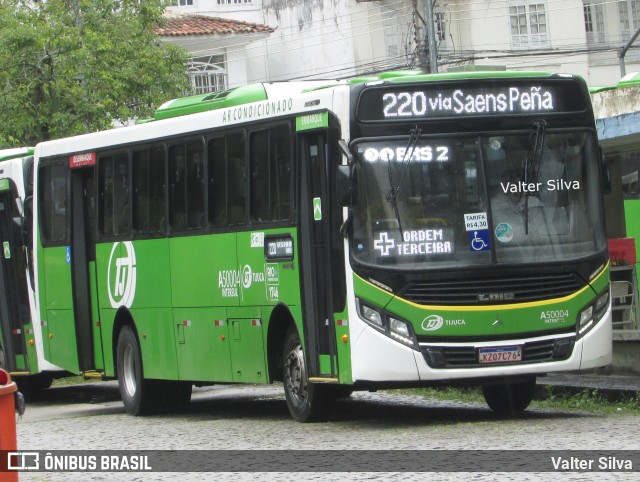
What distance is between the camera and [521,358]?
13031 millimetres

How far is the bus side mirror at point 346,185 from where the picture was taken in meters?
12.7

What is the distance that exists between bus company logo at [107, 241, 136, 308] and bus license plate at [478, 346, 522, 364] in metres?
5.64

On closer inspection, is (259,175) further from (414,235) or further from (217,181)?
(414,235)

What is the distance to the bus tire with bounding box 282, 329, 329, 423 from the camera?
544 inches

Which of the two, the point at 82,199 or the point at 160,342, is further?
the point at 82,199

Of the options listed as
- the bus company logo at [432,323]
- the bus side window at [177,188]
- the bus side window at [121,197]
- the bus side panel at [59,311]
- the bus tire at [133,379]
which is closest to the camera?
the bus company logo at [432,323]

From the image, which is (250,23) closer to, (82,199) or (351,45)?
(351,45)

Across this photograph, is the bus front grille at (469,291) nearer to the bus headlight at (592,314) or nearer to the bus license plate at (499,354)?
the bus license plate at (499,354)

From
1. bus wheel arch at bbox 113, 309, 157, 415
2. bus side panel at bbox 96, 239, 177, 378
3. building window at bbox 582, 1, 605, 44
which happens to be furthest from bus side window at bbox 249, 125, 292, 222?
building window at bbox 582, 1, 605, 44

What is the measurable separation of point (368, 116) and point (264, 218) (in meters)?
1.92

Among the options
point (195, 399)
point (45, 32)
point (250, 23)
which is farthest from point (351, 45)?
point (195, 399)

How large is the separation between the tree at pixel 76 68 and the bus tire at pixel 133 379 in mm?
11702

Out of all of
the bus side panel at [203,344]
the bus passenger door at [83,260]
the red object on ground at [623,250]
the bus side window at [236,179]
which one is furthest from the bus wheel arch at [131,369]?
the red object on ground at [623,250]

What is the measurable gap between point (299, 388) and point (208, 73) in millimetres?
31805
